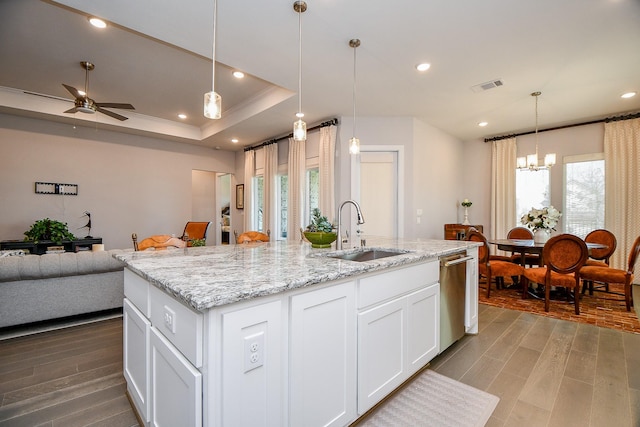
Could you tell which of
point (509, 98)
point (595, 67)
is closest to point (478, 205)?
point (509, 98)

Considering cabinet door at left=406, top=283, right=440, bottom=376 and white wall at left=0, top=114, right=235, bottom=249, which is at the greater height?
white wall at left=0, top=114, right=235, bottom=249

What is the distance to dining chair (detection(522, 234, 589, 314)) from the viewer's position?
10.6ft

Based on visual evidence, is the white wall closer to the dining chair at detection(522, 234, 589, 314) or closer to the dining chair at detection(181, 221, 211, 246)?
the dining chair at detection(181, 221, 211, 246)

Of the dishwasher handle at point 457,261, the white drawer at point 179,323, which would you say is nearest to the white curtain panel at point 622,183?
the dishwasher handle at point 457,261

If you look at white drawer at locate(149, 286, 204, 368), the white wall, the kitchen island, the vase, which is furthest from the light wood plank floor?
the white wall

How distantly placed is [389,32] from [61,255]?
12.5 feet

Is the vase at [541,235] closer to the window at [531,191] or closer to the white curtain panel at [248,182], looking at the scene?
the window at [531,191]

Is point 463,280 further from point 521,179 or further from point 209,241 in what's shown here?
point 209,241

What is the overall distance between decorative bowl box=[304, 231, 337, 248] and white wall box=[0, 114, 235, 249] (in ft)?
17.5

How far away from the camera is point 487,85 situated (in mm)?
3674

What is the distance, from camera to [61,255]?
9.23 ft

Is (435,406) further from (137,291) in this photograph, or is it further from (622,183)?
(622,183)

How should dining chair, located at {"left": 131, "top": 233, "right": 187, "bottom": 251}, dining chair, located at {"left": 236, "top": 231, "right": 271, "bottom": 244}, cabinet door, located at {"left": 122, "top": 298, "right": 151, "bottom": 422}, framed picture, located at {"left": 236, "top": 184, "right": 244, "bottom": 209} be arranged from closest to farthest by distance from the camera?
cabinet door, located at {"left": 122, "top": 298, "right": 151, "bottom": 422}, dining chair, located at {"left": 131, "top": 233, "right": 187, "bottom": 251}, dining chair, located at {"left": 236, "top": 231, "right": 271, "bottom": 244}, framed picture, located at {"left": 236, "top": 184, "right": 244, "bottom": 209}

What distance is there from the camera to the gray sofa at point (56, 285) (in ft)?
8.68
